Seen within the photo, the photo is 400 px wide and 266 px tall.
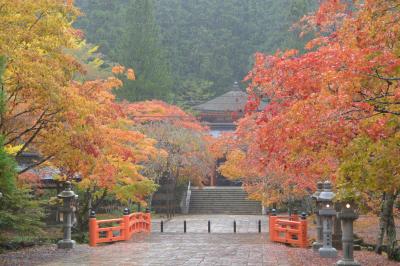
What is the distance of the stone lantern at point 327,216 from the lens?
46.0 feet

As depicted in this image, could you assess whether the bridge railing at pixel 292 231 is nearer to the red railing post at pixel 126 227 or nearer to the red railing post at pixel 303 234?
the red railing post at pixel 303 234

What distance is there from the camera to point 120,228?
62.9ft

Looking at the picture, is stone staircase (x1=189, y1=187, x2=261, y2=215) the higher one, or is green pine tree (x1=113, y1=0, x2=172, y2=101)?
green pine tree (x1=113, y1=0, x2=172, y2=101)

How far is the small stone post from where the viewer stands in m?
11.4

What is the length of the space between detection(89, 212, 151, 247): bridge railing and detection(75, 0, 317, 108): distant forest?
1006 inches

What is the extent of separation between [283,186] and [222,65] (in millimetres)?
30532

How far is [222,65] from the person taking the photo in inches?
2185

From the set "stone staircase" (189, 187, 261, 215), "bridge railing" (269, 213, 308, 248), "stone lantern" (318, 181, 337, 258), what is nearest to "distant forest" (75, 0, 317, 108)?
"stone staircase" (189, 187, 261, 215)

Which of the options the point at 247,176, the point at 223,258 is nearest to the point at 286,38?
the point at 247,176

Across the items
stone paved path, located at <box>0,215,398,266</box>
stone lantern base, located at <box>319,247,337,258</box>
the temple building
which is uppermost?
the temple building

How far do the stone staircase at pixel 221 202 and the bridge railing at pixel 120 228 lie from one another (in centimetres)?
1603

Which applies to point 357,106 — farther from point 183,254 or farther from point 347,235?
point 183,254

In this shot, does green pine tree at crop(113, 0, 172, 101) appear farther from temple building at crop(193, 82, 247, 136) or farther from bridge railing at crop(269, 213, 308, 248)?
bridge railing at crop(269, 213, 308, 248)

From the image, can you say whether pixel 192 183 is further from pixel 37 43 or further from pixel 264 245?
pixel 37 43
